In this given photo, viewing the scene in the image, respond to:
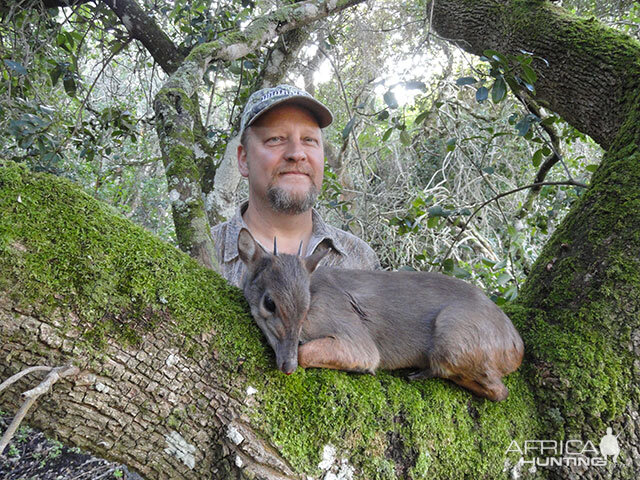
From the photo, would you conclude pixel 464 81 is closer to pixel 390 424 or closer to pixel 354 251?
pixel 354 251

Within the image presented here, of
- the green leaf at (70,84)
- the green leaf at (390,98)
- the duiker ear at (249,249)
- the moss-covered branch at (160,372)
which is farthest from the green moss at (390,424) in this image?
the green leaf at (70,84)

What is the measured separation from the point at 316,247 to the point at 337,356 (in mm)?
2214

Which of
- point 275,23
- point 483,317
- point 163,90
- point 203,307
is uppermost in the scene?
point 275,23

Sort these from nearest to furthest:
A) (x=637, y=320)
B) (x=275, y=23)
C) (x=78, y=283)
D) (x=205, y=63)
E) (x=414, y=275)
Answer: (x=78, y=283), (x=637, y=320), (x=414, y=275), (x=205, y=63), (x=275, y=23)

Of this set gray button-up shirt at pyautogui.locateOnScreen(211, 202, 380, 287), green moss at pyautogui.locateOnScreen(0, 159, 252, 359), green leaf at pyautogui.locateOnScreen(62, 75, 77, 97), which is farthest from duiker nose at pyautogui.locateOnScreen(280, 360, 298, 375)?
green leaf at pyautogui.locateOnScreen(62, 75, 77, 97)

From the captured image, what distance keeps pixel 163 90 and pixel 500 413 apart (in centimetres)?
329

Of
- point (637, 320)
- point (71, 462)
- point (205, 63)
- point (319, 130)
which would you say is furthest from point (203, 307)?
point (71, 462)

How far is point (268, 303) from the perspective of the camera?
96.4 inches

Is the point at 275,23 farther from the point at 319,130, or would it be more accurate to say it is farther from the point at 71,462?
the point at 71,462

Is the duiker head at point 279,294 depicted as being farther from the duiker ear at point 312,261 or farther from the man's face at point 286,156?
the man's face at point 286,156

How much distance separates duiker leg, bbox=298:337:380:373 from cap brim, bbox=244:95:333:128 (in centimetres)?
221

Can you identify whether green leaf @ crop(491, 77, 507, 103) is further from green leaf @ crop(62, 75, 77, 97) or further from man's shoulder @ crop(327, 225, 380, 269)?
green leaf @ crop(62, 75, 77, 97)

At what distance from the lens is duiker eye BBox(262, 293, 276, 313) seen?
2.42 meters

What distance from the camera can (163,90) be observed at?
3.63m
